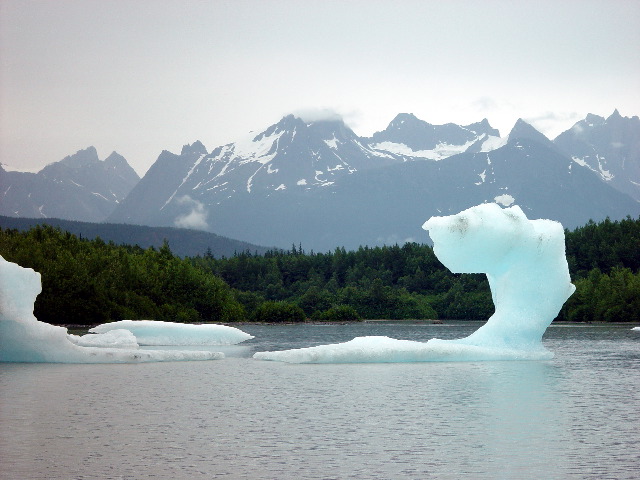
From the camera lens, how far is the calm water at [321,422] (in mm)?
12047

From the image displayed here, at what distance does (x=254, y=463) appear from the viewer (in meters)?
12.3

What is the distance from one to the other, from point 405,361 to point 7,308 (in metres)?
11.1

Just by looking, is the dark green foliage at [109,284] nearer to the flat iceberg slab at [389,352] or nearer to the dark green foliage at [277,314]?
the dark green foliage at [277,314]

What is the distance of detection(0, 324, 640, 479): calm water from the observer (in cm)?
1205

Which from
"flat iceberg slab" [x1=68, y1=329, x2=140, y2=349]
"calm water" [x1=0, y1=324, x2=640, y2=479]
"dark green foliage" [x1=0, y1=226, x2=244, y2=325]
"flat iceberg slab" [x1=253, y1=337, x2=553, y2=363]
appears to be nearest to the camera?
"calm water" [x1=0, y1=324, x2=640, y2=479]

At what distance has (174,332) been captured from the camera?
38.4m

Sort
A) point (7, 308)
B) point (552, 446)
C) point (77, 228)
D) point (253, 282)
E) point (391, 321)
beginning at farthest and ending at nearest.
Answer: point (77, 228) → point (253, 282) → point (391, 321) → point (7, 308) → point (552, 446)

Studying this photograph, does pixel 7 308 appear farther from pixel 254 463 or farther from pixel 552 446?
pixel 552 446

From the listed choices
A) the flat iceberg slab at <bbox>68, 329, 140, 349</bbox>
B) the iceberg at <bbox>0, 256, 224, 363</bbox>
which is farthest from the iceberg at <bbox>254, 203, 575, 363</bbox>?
the flat iceberg slab at <bbox>68, 329, 140, 349</bbox>

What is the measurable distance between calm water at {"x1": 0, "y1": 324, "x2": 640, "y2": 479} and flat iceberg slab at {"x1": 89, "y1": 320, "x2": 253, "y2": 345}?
458 inches

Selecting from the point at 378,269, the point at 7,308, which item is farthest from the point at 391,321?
the point at 7,308

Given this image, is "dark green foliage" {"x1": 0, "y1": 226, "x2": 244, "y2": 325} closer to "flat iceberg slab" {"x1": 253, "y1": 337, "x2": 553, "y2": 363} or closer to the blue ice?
the blue ice

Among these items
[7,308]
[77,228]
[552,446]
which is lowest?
[552,446]

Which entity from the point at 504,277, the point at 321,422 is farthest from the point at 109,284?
the point at 321,422
